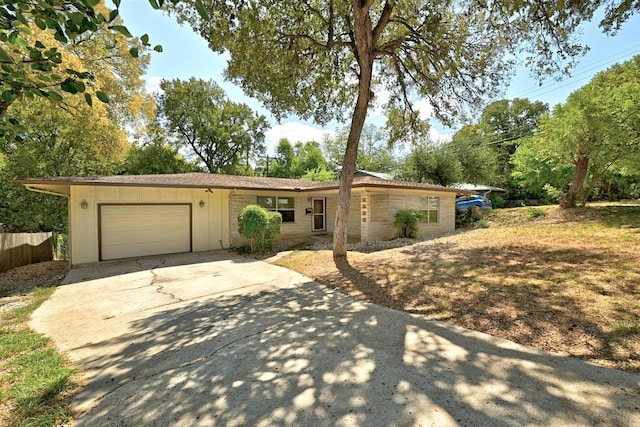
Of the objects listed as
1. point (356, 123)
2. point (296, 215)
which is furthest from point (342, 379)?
point (296, 215)

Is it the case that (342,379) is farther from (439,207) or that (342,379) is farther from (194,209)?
(439,207)

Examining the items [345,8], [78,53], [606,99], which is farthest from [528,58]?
[78,53]

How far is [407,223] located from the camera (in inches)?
479

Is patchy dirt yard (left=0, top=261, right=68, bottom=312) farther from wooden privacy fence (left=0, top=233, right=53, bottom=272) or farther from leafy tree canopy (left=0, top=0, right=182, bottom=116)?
leafy tree canopy (left=0, top=0, right=182, bottom=116)

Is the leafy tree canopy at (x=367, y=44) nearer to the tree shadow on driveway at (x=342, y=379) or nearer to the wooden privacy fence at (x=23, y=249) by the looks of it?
the tree shadow on driveway at (x=342, y=379)

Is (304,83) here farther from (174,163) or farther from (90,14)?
(174,163)

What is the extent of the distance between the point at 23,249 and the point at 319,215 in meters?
11.8

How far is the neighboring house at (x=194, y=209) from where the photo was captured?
9.10 m

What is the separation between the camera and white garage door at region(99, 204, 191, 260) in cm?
952

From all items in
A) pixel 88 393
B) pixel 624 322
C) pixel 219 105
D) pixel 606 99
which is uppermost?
pixel 219 105

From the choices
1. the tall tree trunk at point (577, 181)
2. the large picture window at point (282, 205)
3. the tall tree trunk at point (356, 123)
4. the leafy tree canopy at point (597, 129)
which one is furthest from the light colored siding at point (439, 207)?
the tall tree trunk at point (577, 181)

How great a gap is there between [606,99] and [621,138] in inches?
64.3

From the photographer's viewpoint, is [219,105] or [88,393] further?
[219,105]

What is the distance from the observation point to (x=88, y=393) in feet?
8.80
